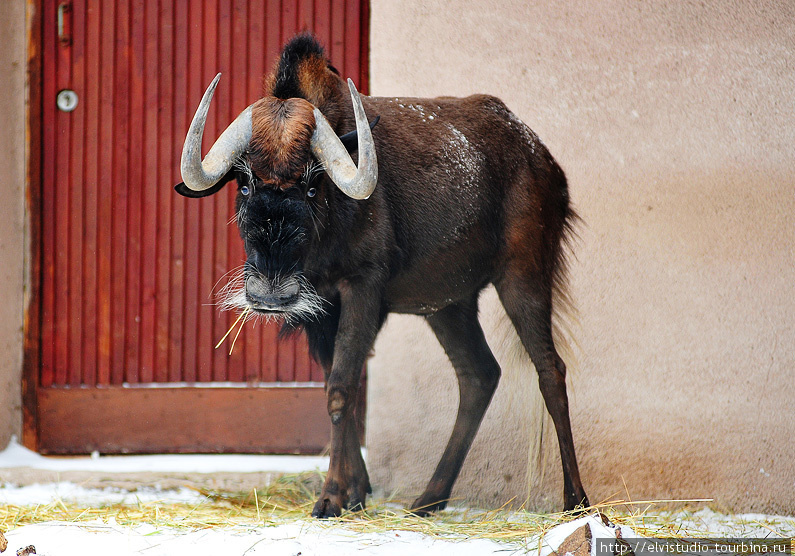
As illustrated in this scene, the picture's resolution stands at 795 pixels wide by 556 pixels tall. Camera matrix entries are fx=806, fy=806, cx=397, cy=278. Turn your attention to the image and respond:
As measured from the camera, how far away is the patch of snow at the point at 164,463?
4.87m

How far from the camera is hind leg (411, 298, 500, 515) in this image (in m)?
4.24

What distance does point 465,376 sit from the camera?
4.28 m

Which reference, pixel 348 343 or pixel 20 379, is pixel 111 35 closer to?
pixel 20 379

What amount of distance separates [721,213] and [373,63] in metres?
2.19

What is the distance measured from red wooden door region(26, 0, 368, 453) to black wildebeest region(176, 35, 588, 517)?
1368mm

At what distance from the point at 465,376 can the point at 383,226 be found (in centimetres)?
109

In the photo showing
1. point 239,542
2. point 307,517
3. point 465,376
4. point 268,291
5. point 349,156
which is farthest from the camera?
point 465,376

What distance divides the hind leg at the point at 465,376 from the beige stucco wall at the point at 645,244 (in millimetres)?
207

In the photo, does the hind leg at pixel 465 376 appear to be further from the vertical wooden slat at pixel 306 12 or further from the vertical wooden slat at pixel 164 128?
the vertical wooden slat at pixel 306 12

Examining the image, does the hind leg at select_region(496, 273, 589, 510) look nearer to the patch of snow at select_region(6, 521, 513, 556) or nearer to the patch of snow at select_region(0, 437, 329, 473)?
the patch of snow at select_region(6, 521, 513, 556)

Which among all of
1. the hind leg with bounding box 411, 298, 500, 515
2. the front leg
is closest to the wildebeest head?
the front leg

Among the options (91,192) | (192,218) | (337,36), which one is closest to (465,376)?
(192,218)

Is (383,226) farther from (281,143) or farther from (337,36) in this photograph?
(337,36)

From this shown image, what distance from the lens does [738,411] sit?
4.46 metres
